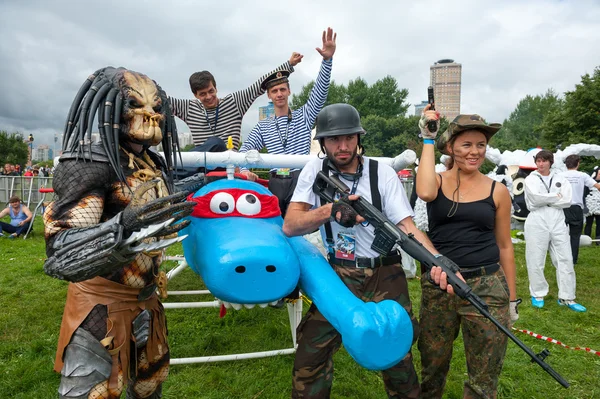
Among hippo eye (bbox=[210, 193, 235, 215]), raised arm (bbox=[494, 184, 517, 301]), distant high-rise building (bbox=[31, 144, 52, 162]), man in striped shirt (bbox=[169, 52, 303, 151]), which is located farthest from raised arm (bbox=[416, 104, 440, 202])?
distant high-rise building (bbox=[31, 144, 52, 162])

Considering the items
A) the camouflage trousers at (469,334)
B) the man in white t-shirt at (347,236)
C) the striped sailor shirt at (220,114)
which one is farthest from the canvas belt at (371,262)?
the striped sailor shirt at (220,114)

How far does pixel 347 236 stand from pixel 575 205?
6924 mm

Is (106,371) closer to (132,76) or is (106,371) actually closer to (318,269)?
(318,269)

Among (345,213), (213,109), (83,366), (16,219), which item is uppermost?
(213,109)

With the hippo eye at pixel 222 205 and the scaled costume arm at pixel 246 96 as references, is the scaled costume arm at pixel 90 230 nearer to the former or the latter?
the hippo eye at pixel 222 205

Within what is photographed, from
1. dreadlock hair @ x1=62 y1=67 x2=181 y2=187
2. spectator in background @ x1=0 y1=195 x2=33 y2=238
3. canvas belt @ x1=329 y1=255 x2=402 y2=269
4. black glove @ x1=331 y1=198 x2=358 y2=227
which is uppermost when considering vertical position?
dreadlock hair @ x1=62 y1=67 x2=181 y2=187

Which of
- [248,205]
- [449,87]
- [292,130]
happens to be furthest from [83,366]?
[449,87]

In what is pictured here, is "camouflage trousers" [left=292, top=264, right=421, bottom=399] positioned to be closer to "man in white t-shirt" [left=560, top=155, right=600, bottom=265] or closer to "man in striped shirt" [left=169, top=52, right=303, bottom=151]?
"man in striped shirt" [left=169, top=52, right=303, bottom=151]

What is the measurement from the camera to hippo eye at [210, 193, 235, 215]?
2590mm

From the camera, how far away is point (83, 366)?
1894mm

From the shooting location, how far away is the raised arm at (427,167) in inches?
109

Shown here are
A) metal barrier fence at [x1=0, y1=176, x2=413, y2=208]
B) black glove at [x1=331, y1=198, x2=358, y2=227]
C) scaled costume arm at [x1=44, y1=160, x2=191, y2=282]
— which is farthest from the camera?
metal barrier fence at [x1=0, y1=176, x2=413, y2=208]

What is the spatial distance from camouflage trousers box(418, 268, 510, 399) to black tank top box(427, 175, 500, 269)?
13 cm

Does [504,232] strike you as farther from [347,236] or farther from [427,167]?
[347,236]
